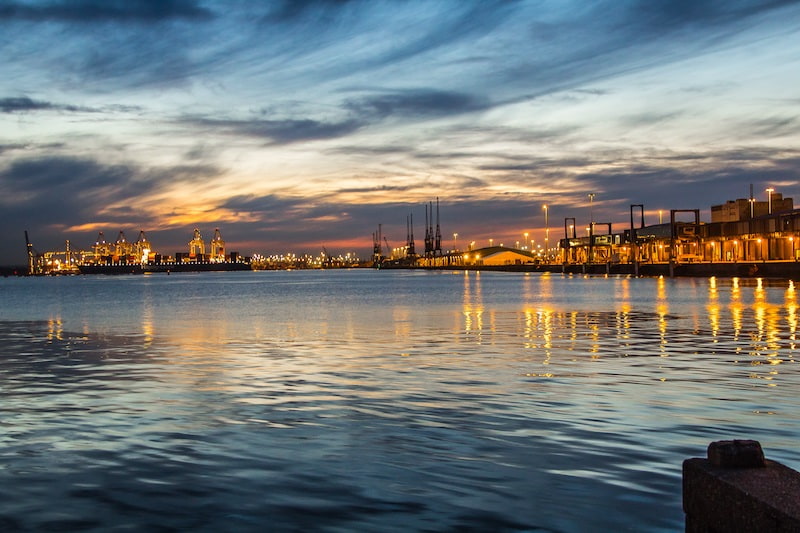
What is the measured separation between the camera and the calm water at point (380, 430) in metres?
8.84

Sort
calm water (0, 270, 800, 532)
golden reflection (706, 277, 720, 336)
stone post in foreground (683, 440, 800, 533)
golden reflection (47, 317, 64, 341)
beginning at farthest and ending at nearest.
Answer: golden reflection (47, 317, 64, 341), golden reflection (706, 277, 720, 336), calm water (0, 270, 800, 532), stone post in foreground (683, 440, 800, 533)

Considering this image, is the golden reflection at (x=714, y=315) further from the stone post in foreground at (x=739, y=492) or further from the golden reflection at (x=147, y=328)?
the stone post in foreground at (x=739, y=492)

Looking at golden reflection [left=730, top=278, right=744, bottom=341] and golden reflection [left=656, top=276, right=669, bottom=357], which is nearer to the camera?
golden reflection [left=656, top=276, right=669, bottom=357]

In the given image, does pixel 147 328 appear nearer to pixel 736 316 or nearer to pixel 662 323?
pixel 662 323

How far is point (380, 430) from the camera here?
13.3m

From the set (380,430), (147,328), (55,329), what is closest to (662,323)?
(147,328)

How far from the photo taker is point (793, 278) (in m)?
101

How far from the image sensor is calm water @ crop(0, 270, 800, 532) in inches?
348

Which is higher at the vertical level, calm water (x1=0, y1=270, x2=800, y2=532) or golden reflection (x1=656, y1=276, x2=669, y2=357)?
calm water (x1=0, y1=270, x2=800, y2=532)

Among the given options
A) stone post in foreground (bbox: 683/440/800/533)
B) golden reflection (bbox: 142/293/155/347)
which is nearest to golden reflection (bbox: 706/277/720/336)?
golden reflection (bbox: 142/293/155/347)

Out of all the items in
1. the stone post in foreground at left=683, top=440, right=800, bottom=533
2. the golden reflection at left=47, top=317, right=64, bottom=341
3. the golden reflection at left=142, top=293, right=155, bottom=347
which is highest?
the stone post in foreground at left=683, top=440, right=800, bottom=533

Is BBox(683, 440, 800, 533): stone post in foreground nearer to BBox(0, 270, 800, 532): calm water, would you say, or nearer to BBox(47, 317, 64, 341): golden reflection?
BBox(0, 270, 800, 532): calm water

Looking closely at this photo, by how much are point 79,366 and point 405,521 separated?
18.4m

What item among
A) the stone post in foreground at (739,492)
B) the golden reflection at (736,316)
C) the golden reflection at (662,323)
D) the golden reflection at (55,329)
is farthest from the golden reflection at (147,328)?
the stone post in foreground at (739,492)
